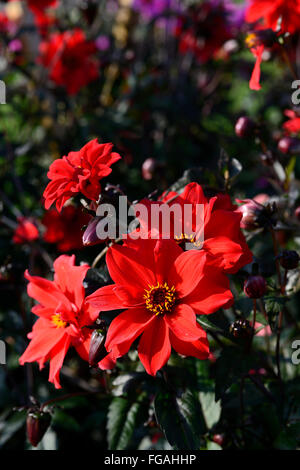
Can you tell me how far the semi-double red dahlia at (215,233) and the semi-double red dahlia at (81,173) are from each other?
0.10 metres

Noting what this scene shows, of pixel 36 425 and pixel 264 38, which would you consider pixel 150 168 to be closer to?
pixel 264 38

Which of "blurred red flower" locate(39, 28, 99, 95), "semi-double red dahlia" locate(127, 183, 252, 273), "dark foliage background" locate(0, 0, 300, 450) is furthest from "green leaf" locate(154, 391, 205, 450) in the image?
"blurred red flower" locate(39, 28, 99, 95)

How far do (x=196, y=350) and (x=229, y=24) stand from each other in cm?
201

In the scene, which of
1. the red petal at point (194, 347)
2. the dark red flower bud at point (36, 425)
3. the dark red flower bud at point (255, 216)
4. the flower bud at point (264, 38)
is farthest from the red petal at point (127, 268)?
the flower bud at point (264, 38)

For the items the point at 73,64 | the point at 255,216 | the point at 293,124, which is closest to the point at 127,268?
the point at 255,216

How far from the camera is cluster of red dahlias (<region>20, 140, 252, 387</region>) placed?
2.49ft

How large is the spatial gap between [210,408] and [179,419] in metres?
0.15

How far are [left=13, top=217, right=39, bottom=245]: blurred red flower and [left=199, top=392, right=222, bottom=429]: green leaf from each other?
2.23 feet

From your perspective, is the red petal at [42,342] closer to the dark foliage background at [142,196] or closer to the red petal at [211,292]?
the dark foliage background at [142,196]

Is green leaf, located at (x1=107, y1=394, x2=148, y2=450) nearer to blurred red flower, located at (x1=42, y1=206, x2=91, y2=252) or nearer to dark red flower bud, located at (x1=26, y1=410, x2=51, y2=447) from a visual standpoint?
dark red flower bud, located at (x1=26, y1=410, x2=51, y2=447)

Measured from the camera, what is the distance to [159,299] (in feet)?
2.71

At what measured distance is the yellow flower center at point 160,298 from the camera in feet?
2.67

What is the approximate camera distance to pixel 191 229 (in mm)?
856
